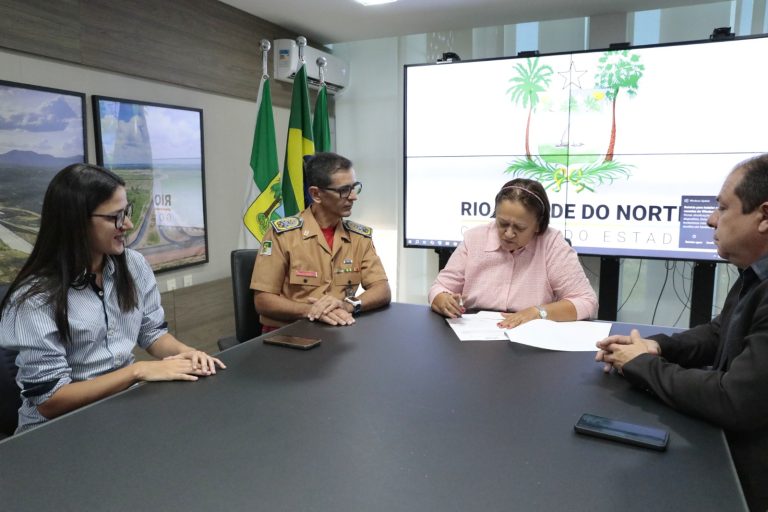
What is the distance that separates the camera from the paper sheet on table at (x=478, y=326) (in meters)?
1.70

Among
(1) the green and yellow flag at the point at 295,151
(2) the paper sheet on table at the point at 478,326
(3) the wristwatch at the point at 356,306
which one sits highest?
(1) the green and yellow flag at the point at 295,151

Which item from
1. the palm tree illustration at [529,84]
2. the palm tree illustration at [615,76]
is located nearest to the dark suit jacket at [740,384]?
the palm tree illustration at [615,76]

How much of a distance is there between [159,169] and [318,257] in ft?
4.57

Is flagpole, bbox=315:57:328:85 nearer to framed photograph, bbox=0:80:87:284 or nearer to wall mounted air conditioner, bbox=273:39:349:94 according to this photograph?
wall mounted air conditioner, bbox=273:39:349:94

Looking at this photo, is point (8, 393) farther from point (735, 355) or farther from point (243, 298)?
point (735, 355)

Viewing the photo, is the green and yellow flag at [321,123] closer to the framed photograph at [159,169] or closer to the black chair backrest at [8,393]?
the framed photograph at [159,169]

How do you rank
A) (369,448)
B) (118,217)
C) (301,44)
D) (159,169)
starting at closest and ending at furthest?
(369,448) → (118,217) → (159,169) → (301,44)

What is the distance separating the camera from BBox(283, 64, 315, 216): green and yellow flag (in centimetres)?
391

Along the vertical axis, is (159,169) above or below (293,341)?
above

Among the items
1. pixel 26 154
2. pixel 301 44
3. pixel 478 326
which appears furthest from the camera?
pixel 301 44

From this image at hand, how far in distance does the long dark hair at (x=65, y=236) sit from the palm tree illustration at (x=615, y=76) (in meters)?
3.04

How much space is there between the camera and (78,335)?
4.73ft

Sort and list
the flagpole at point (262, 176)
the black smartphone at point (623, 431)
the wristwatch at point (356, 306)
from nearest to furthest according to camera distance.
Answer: the black smartphone at point (623, 431), the wristwatch at point (356, 306), the flagpole at point (262, 176)

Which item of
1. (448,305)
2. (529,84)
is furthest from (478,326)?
(529,84)
